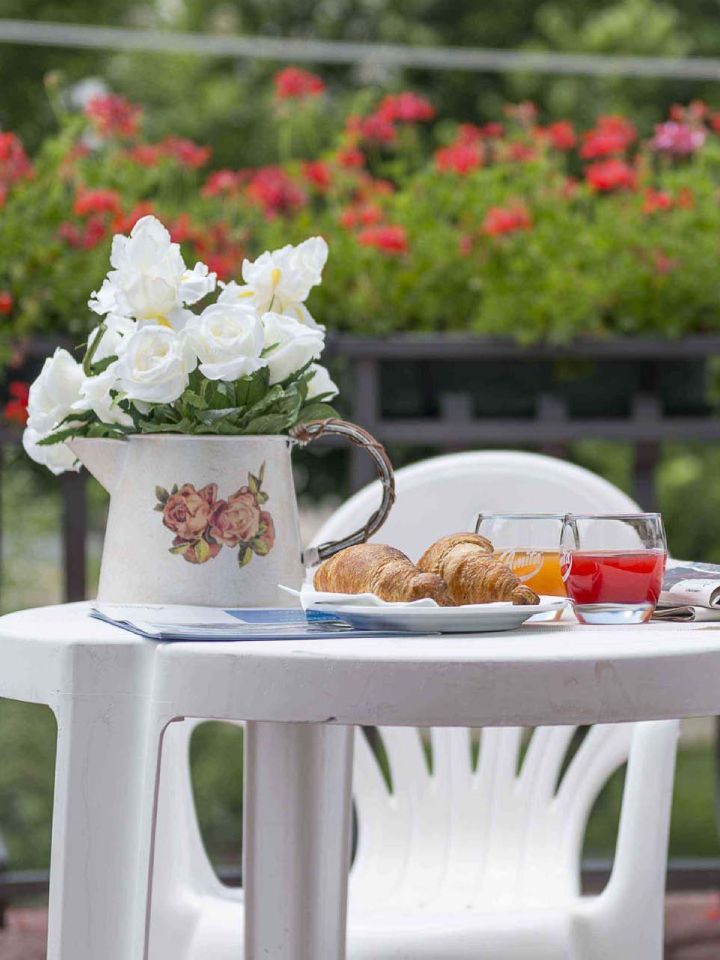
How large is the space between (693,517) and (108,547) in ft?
19.9

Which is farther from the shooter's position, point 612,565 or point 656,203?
point 656,203

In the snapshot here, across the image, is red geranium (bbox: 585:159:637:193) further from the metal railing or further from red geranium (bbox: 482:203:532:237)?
the metal railing

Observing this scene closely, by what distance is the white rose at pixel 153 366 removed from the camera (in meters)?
1.04

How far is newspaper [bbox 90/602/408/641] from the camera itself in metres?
0.93

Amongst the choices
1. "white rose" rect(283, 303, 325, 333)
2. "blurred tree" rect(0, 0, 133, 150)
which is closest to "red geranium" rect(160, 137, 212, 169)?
"white rose" rect(283, 303, 325, 333)

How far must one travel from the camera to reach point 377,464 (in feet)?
3.87

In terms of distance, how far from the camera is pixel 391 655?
849 mm

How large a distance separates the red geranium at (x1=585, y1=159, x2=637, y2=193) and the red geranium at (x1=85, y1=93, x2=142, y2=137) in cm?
88

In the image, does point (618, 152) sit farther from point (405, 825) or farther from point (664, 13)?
point (664, 13)

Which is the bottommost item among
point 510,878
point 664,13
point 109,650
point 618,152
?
point 510,878

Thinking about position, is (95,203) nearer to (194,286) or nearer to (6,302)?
(6,302)

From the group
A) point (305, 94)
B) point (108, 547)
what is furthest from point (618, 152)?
point (108, 547)

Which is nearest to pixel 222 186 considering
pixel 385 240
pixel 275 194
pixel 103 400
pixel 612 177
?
pixel 275 194

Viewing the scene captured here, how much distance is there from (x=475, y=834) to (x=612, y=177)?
61.1 inches
